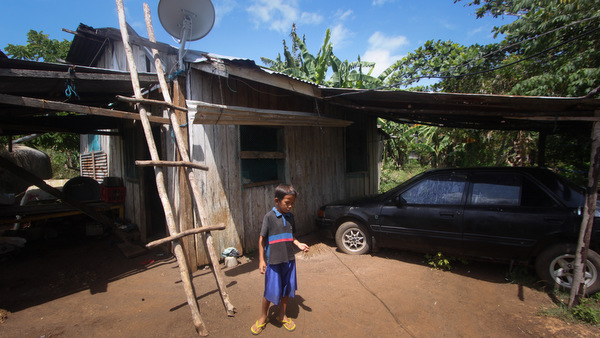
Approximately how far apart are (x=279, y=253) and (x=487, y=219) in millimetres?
3049

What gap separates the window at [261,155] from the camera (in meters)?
4.91

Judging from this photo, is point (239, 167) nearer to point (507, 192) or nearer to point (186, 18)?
point (186, 18)

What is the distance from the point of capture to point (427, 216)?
4.16 meters

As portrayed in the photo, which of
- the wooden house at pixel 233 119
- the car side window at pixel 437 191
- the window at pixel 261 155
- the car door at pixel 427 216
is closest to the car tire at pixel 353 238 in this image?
the car door at pixel 427 216

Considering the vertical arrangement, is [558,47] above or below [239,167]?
above

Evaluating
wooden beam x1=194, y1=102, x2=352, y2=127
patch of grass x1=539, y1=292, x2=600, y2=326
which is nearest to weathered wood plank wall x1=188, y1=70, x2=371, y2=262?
wooden beam x1=194, y1=102, x2=352, y2=127

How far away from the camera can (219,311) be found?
10.6 feet

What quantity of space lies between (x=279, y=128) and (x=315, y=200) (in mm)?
1964

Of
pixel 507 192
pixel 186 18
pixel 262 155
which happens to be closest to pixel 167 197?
pixel 262 155

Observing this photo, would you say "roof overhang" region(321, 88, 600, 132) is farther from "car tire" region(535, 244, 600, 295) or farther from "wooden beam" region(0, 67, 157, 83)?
"wooden beam" region(0, 67, 157, 83)

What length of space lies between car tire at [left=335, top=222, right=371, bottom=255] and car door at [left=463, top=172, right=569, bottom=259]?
1.55 metres

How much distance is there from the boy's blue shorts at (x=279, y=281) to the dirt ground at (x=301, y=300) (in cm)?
44

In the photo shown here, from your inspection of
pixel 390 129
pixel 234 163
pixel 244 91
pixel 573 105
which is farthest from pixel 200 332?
pixel 390 129

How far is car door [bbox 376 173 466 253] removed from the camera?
4.01 meters
